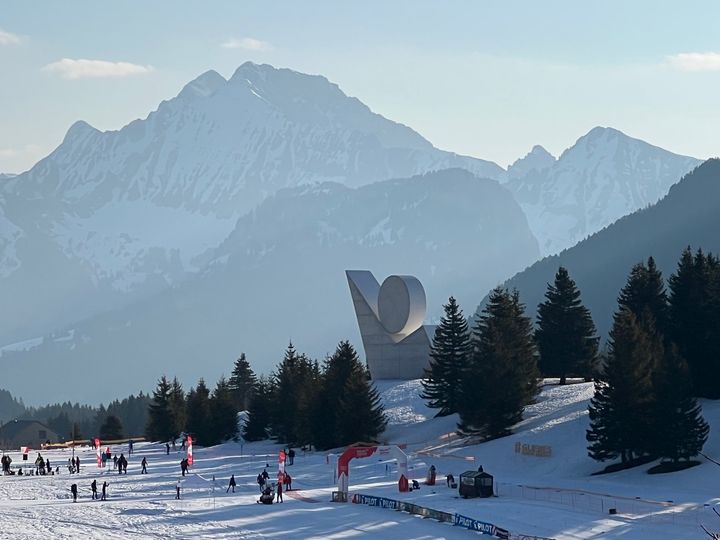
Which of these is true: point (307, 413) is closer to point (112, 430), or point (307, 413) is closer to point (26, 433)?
point (112, 430)

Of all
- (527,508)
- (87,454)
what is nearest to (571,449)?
(527,508)

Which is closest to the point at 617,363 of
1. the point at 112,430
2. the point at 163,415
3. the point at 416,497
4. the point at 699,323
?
the point at 416,497

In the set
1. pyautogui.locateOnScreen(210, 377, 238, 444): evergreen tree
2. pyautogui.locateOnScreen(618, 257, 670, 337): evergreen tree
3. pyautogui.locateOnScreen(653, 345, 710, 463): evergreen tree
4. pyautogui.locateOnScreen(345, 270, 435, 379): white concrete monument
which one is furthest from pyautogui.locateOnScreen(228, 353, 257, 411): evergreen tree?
pyautogui.locateOnScreen(653, 345, 710, 463): evergreen tree

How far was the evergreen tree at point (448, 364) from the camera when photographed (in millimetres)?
92562

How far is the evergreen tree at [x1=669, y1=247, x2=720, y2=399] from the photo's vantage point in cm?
7569

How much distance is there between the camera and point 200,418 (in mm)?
111562

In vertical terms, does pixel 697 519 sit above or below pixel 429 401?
below

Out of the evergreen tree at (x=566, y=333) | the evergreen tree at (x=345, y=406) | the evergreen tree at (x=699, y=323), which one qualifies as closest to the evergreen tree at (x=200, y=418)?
the evergreen tree at (x=345, y=406)

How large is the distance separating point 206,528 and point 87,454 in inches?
2174

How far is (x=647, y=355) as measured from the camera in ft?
223

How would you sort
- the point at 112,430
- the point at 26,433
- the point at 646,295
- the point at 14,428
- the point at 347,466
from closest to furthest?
the point at 347,466, the point at 646,295, the point at 112,430, the point at 26,433, the point at 14,428

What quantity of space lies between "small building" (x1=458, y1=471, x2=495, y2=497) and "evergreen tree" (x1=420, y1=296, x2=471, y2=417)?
27.6 m

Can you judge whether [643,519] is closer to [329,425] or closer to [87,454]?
[329,425]

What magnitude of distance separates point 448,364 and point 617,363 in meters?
28.1
